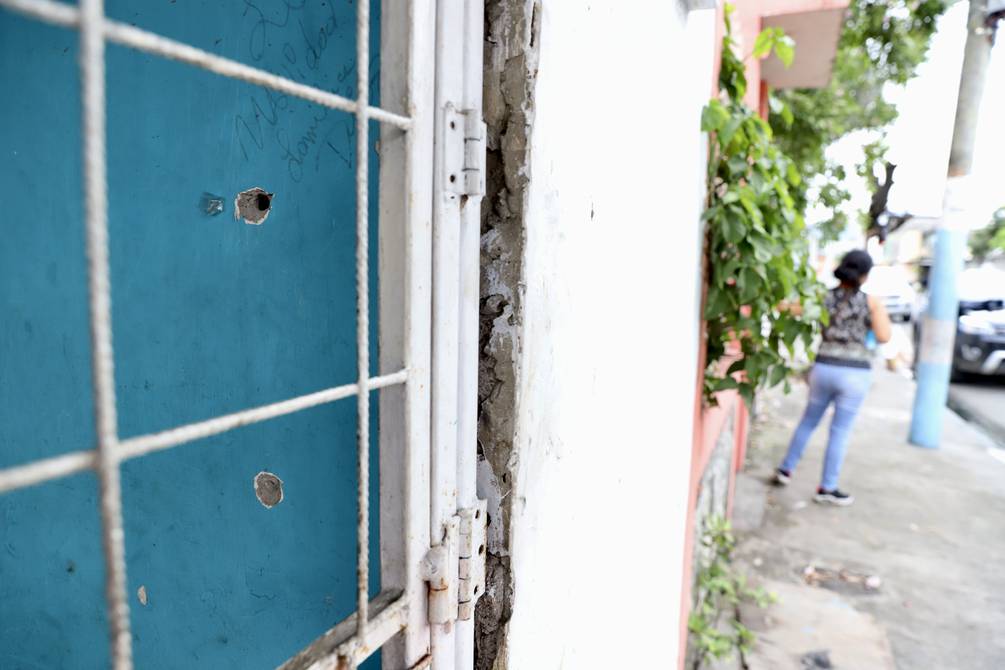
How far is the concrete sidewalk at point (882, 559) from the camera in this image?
311cm

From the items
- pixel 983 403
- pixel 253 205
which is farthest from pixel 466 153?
pixel 983 403

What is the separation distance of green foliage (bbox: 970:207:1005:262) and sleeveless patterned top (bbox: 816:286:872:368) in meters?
25.6

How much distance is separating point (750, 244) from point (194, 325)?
1.86 metres

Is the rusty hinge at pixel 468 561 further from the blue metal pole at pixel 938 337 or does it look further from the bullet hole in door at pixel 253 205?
the blue metal pole at pixel 938 337

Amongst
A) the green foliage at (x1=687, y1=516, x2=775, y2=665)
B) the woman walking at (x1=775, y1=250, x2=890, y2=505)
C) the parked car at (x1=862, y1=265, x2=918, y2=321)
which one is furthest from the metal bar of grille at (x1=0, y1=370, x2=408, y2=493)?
the parked car at (x1=862, y1=265, x2=918, y2=321)

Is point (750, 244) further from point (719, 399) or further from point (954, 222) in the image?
point (954, 222)

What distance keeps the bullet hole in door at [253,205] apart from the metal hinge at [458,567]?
1.82ft

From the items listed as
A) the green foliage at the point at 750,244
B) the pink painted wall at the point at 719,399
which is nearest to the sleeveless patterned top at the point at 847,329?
the pink painted wall at the point at 719,399

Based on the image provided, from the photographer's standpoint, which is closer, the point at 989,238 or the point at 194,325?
the point at 194,325

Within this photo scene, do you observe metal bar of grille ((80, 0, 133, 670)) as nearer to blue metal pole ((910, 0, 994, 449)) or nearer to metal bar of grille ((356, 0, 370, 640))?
metal bar of grille ((356, 0, 370, 640))

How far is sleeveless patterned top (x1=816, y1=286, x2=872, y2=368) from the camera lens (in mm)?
4250

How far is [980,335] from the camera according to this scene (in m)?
8.62

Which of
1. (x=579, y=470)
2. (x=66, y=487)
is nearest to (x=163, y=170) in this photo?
(x=66, y=487)

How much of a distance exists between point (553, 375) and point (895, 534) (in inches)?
167
